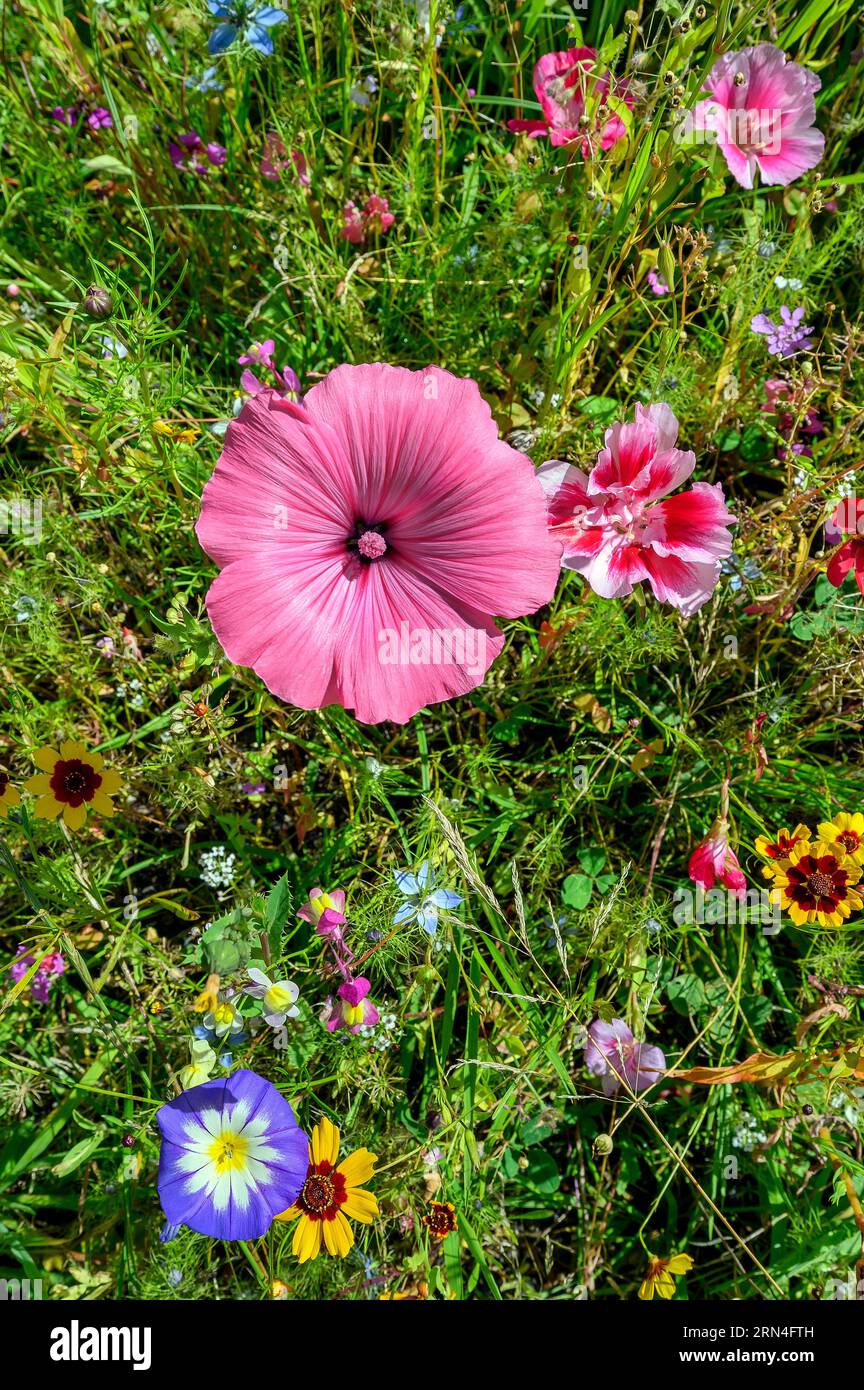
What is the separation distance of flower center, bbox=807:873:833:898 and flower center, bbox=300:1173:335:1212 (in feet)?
3.16

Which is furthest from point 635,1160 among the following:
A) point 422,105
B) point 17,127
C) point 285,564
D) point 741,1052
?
point 17,127

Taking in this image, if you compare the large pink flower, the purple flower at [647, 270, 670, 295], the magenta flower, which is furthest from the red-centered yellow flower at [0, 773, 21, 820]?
the purple flower at [647, 270, 670, 295]

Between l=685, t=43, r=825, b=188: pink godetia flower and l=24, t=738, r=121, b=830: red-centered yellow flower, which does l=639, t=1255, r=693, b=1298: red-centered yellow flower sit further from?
l=685, t=43, r=825, b=188: pink godetia flower

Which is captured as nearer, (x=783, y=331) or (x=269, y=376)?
(x=783, y=331)

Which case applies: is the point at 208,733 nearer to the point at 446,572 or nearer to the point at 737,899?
the point at 446,572

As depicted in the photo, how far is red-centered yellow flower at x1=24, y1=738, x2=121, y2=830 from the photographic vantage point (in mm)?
1657

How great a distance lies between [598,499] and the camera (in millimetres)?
1589

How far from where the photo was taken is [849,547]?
1690 mm

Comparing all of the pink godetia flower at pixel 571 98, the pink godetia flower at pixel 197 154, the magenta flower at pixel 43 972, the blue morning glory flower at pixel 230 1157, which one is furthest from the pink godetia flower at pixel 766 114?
the magenta flower at pixel 43 972

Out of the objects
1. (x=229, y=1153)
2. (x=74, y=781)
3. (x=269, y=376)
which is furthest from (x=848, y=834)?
(x=269, y=376)

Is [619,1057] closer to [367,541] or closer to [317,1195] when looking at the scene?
[317,1195]

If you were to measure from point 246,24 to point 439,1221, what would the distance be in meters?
2.16

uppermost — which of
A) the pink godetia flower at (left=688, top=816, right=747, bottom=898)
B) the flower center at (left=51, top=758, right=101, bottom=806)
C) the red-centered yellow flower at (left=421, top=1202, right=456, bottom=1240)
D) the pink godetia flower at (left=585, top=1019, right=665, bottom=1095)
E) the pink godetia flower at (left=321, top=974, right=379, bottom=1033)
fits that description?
the flower center at (left=51, top=758, right=101, bottom=806)

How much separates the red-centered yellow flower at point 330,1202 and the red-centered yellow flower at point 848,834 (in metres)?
0.96
